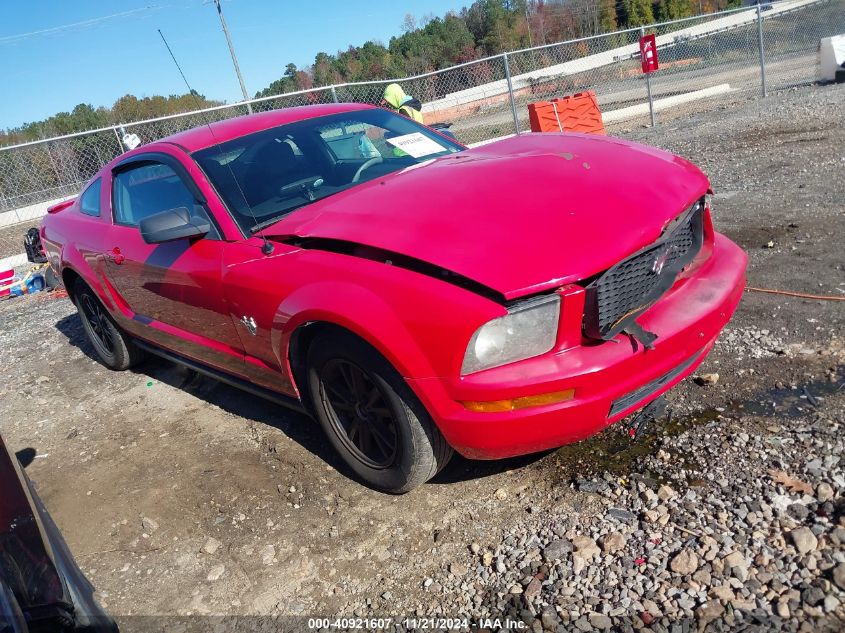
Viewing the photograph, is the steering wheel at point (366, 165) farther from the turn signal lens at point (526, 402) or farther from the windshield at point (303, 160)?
the turn signal lens at point (526, 402)

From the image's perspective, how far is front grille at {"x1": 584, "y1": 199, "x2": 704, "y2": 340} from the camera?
236 centimetres

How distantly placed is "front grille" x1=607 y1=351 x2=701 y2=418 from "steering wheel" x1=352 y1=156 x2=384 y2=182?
179 centimetres

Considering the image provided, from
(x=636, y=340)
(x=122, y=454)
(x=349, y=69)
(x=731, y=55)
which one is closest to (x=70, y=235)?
(x=122, y=454)

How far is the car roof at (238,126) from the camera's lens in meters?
3.66

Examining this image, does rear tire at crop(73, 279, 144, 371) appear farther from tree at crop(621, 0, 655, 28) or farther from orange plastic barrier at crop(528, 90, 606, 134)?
tree at crop(621, 0, 655, 28)

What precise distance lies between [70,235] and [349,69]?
40338 millimetres

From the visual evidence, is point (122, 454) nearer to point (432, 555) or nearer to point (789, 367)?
point (432, 555)

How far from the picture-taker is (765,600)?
6.68ft

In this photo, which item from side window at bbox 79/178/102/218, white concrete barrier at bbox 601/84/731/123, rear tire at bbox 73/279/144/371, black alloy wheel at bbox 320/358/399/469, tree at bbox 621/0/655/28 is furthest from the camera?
tree at bbox 621/0/655/28

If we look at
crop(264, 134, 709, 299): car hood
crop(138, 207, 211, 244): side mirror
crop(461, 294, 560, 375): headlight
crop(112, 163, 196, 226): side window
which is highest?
crop(112, 163, 196, 226): side window

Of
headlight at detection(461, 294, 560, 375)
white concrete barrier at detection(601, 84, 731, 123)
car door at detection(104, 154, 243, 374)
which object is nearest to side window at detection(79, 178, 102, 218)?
car door at detection(104, 154, 243, 374)

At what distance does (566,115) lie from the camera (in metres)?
12.4

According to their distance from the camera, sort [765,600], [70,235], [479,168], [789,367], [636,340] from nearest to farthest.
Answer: [765,600] < [636,340] < [479,168] < [789,367] < [70,235]

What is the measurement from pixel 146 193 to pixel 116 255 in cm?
49
